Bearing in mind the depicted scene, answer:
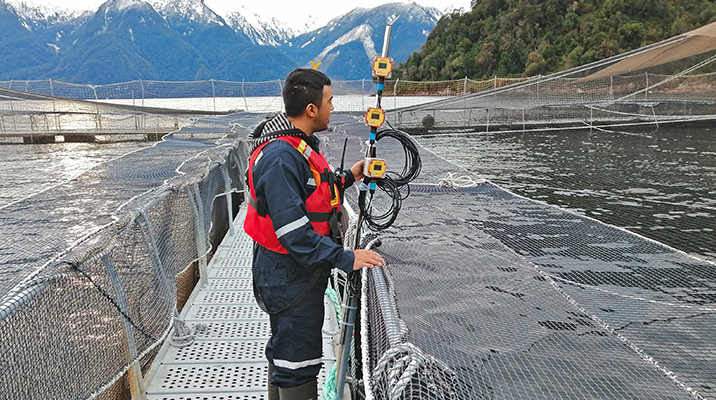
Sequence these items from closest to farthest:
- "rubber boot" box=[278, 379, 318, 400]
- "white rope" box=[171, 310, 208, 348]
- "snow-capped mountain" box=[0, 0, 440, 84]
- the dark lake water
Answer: "rubber boot" box=[278, 379, 318, 400] → "white rope" box=[171, 310, 208, 348] → the dark lake water → "snow-capped mountain" box=[0, 0, 440, 84]

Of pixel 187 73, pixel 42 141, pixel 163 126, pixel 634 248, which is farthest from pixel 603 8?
pixel 187 73

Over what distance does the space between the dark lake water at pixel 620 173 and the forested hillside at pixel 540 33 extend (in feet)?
107

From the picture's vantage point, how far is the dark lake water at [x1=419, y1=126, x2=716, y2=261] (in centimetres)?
738

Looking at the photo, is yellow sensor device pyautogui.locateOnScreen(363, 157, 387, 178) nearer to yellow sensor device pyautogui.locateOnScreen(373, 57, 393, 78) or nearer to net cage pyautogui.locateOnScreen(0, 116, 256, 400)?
yellow sensor device pyautogui.locateOnScreen(373, 57, 393, 78)

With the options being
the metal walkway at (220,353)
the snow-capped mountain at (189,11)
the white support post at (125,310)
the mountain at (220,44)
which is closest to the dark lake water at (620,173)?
the metal walkway at (220,353)

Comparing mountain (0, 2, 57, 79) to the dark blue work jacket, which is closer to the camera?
the dark blue work jacket

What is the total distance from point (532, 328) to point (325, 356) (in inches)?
70.0

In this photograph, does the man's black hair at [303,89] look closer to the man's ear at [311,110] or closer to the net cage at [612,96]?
the man's ear at [311,110]

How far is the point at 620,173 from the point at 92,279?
1095 cm

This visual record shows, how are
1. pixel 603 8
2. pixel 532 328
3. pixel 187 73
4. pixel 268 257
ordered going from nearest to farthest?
1. pixel 532 328
2. pixel 268 257
3. pixel 603 8
4. pixel 187 73

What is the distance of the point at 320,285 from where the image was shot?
2.05 meters

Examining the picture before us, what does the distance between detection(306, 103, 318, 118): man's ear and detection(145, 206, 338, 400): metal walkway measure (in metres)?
1.56

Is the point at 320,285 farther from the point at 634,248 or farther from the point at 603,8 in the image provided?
the point at 603,8

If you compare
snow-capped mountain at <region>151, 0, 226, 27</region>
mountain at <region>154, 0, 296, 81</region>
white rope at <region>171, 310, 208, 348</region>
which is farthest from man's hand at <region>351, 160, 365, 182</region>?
snow-capped mountain at <region>151, 0, 226, 27</region>
